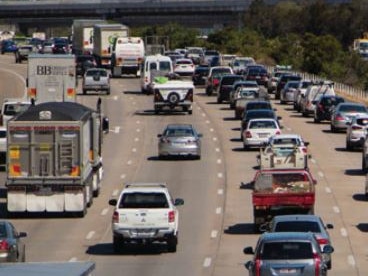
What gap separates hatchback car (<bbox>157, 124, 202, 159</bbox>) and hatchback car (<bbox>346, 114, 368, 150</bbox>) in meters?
6.30

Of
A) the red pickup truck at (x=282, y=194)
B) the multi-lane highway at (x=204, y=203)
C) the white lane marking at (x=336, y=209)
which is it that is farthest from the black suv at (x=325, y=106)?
the red pickup truck at (x=282, y=194)

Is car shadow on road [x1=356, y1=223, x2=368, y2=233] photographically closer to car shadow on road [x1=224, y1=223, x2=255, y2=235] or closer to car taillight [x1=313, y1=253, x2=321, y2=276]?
car shadow on road [x1=224, y1=223, x2=255, y2=235]

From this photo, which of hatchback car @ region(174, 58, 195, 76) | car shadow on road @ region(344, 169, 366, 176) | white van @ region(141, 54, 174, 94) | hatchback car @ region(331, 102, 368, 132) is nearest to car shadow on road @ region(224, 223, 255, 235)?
car shadow on road @ region(344, 169, 366, 176)

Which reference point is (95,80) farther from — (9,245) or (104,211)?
(9,245)

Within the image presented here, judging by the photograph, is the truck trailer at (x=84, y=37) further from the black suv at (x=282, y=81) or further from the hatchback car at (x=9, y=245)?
the hatchback car at (x=9, y=245)

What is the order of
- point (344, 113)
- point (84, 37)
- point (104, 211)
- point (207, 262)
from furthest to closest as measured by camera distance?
point (84, 37)
point (344, 113)
point (104, 211)
point (207, 262)

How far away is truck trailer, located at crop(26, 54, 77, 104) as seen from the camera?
55.1m

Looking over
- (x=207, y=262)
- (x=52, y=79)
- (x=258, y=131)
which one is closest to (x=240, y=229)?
(x=207, y=262)

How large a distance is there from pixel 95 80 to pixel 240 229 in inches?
1845

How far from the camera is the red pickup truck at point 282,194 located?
34.6 meters

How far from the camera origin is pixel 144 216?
3209 cm

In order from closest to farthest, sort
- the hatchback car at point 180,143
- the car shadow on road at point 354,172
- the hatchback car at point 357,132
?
1. the car shadow on road at point 354,172
2. the hatchback car at point 180,143
3. the hatchback car at point 357,132

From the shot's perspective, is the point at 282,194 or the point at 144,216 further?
the point at 282,194

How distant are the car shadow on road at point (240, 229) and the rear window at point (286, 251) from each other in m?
10.9
